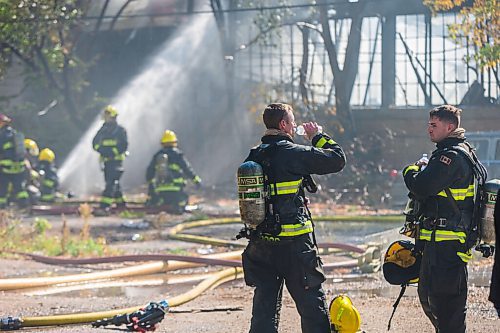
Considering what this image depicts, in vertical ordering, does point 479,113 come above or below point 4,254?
above

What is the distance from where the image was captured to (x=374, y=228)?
13.9m

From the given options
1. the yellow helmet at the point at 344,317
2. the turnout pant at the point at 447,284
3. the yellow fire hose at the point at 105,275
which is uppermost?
the turnout pant at the point at 447,284

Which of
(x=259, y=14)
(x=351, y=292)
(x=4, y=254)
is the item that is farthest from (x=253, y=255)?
(x=259, y=14)

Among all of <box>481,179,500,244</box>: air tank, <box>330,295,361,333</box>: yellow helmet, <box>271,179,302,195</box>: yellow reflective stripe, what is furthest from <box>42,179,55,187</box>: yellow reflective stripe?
<box>481,179,500,244</box>: air tank

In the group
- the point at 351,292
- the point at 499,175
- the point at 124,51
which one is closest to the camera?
the point at 351,292

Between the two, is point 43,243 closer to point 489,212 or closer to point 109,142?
point 109,142

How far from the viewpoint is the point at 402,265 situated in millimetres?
5527

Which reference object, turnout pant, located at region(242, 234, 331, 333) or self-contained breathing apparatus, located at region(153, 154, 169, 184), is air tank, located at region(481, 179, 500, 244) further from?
self-contained breathing apparatus, located at region(153, 154, 169, 184)

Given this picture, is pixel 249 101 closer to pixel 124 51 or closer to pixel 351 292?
pixel 124 51

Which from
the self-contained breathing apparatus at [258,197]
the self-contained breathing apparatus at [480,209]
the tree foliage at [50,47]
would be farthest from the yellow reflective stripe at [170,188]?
the self-contained breathing apparatus at [480,209]

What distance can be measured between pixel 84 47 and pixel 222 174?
4.96 m

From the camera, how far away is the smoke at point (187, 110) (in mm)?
24047

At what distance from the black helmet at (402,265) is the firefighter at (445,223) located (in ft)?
0.66

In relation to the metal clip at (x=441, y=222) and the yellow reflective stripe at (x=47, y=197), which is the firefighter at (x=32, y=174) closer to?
the yellow reflective stripe at (x=47, y=197)
